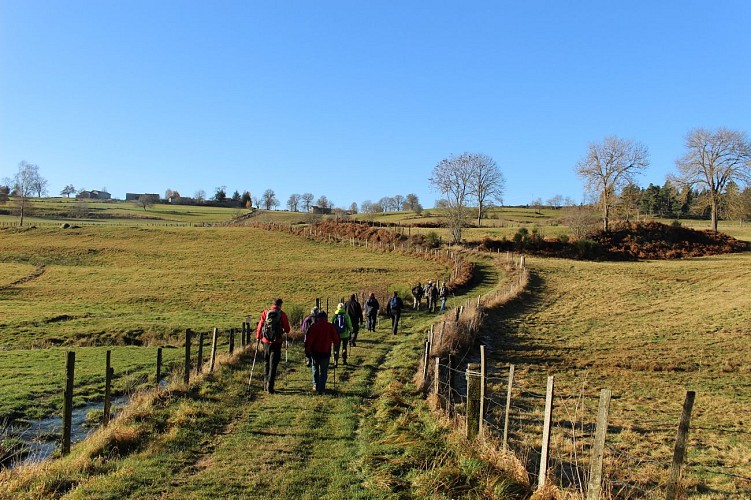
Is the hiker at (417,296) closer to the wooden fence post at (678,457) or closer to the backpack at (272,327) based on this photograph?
the backpack at (272,327)

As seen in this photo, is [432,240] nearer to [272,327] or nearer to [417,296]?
[417,296]

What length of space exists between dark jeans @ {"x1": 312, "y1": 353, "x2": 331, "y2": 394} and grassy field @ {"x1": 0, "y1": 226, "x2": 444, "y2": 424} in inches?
253

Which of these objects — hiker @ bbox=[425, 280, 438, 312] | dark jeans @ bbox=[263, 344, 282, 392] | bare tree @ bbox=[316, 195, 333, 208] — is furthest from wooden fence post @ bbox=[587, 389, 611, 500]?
bare tree @ bbox=[316, 195, 333, 208]

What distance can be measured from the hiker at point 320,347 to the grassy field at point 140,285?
645 cm

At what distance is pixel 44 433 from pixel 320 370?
585 cm

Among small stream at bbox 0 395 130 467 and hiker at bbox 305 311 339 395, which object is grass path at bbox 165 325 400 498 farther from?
small stream at bbox 0 395 130 467

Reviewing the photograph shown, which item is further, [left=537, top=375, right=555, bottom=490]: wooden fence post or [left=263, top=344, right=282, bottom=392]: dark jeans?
[left=263, top=344, right=282, bottom=392]: dark jeans

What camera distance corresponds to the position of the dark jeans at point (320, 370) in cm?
1218

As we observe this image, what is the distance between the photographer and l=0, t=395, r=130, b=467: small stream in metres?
9.91

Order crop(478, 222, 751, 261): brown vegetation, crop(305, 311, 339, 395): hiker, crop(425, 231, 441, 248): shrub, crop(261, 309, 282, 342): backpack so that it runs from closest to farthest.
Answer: crop(305, 311, 339, 395): hiker
crop(261, 309, 282, 342): backpack
crop(478, 222, 751, 261): brown vegetation
crop(425, 231, 441, 248): shrub

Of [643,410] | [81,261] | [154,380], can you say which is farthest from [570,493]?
[81,261]

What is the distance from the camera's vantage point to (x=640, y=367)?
718 inches

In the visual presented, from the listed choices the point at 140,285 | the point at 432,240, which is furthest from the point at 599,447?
the point at 432,240

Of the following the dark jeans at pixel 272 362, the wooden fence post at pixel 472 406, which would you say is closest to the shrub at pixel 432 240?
the dark jeans at pixel 272 362
